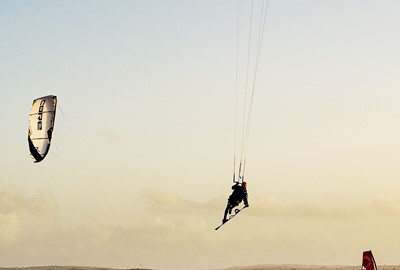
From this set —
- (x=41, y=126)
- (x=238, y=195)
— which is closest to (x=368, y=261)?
(x=238, y=195)

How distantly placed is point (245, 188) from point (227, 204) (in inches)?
51.3

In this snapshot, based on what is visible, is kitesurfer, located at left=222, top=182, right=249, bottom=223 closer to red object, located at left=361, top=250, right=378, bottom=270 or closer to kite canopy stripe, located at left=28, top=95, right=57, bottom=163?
red object, located at left=361, top=250, right=378, bottom=270

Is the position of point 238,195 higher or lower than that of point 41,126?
lower

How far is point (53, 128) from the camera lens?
34.5m

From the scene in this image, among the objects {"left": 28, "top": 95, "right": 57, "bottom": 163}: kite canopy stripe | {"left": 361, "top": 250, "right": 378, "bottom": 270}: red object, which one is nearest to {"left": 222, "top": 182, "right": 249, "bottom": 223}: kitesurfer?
{"left": 361, "top": 250, "right": 378, "bottom": 270}: red object

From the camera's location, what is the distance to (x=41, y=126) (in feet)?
114

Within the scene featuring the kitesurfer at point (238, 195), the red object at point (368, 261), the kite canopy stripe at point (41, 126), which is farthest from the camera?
the kite canopy stripe at point (41, 126)

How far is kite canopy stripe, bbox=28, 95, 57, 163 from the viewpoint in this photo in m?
34.0

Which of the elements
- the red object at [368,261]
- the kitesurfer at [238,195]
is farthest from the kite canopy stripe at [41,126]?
the red object at [368,261]

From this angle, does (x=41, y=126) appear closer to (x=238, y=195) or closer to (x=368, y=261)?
(x=238, y=195)

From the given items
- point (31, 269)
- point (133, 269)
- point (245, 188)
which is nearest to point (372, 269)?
point (245, 188)

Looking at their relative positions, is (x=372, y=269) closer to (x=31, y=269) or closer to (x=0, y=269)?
(x=31, y=269)

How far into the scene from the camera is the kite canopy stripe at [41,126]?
Result: 1340 inches

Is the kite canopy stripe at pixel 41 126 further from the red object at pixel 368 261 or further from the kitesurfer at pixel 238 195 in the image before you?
the red object at pixel 368 261
